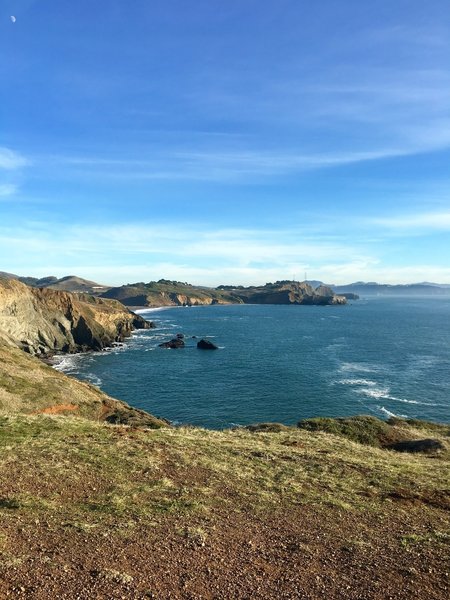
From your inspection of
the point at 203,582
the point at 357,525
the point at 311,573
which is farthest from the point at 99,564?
the point at 357,525

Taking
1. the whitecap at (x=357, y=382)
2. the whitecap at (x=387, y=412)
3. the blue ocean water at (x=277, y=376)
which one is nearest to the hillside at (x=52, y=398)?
the blue ocean water at (x=277, y=376)

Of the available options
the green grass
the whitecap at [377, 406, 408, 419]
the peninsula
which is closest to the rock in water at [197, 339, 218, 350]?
the whitecap at [377, 406, 408, 419]

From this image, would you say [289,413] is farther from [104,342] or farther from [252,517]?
[104,342]

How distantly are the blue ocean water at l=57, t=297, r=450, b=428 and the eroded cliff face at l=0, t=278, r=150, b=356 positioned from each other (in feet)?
25.5

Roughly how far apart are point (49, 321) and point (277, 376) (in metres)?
64.5

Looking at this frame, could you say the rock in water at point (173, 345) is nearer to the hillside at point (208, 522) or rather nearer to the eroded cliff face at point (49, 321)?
the eroded cliff face at point (49, 321)

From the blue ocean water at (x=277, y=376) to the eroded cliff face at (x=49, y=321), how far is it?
7763 millimetres

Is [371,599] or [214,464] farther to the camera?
[214,464]

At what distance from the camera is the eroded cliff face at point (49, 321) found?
10088 cm

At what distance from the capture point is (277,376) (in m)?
84.1

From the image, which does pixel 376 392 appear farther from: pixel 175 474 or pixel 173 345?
pixel 173 345

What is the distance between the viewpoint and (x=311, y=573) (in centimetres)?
1284

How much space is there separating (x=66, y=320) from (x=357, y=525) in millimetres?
113312

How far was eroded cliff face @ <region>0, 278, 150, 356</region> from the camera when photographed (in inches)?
3971
